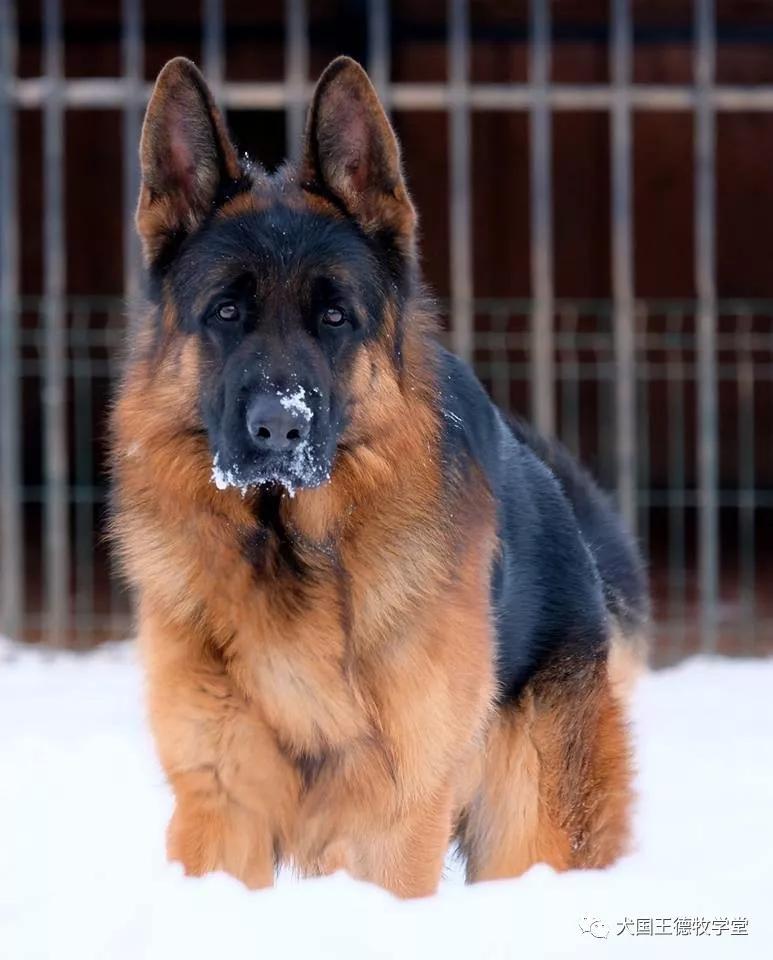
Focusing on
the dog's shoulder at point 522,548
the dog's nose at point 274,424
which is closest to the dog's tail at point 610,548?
the dog's shoulder at point 522,548

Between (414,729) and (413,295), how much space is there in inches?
43.6

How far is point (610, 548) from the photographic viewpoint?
4.53 m

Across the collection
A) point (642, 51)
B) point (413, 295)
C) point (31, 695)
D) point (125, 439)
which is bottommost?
point (31, 695)

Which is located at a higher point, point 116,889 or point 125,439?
point 125,439

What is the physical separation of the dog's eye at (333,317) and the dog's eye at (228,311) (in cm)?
20

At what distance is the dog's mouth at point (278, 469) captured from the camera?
3.16 metres

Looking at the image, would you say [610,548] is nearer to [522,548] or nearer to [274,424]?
[522,548]

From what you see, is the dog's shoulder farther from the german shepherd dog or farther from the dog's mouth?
the dog's mouth

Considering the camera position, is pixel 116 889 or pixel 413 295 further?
pixel 413 295

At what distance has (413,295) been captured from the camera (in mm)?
3699

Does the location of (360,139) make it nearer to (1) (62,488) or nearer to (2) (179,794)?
(2) (179,794)

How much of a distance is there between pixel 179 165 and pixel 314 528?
3.08 feet

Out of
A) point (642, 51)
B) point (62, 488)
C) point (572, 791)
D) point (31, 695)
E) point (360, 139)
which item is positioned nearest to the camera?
point (360, 139)

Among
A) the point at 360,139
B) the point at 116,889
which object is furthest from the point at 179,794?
the point at 360,139
